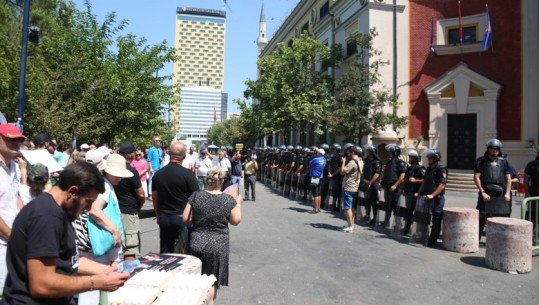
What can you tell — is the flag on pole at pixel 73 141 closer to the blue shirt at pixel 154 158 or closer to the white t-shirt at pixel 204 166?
the blue shirt at pixel 154 158

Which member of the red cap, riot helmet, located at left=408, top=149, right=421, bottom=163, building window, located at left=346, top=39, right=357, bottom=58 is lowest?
riot helmet, located at left=408, top=149, right=421, bottom=163

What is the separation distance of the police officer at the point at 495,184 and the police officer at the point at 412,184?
1239 millimetres

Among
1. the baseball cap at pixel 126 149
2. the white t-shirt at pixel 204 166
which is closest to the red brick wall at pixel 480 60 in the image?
the white t-shirt at pixel 204 166

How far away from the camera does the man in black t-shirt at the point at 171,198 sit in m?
5.18

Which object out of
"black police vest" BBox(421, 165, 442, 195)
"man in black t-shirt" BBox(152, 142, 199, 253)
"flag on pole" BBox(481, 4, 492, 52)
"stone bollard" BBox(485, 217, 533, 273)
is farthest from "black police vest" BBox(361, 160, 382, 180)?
"flag on pole" BBox(481, 4, 492, 52)

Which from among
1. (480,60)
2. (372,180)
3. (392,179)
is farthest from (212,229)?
(480,60)

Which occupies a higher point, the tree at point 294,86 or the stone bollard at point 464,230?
the tree at point 294,86

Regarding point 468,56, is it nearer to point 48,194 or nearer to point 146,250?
point 146,250

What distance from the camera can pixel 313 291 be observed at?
5457mm

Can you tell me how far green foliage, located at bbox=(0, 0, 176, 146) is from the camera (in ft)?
48.5

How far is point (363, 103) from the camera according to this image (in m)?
20.8

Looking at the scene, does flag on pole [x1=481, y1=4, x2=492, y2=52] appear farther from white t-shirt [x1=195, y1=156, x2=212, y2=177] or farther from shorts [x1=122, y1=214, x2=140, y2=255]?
shorts [x1=122, y1=214, x2=140, y2=255]

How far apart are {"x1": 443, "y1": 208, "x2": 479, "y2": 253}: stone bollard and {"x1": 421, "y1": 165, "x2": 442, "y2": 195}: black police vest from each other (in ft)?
2.34

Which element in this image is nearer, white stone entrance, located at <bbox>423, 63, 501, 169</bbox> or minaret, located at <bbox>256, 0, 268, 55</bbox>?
white stone entrance, located at <bbox>423, 63, 501, 169</bbox>
